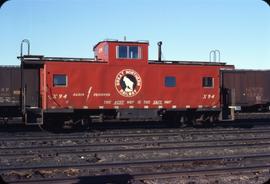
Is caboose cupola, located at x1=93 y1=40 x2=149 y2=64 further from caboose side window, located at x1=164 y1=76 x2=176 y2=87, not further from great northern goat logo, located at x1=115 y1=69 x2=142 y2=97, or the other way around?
caboose side window, located at x1=164 y1=76 x2=176 y2=87

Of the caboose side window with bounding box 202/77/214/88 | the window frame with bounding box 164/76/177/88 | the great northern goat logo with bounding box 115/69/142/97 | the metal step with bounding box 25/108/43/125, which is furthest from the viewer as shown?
the caboose side window with bounding box 202/77/214/88

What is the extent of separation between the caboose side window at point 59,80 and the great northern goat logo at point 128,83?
2.61 metres

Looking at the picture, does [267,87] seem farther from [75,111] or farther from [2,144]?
[2,144]

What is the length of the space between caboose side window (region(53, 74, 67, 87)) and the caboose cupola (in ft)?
7.84

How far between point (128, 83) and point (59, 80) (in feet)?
11.5

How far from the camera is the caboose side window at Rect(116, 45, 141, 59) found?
20.7m

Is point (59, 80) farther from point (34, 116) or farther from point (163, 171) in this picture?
point (163, 171)

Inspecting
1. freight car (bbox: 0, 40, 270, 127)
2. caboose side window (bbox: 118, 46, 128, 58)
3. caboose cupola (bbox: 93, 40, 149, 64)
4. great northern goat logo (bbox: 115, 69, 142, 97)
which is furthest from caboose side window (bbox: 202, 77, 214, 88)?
caboose side window (bbox: 118, 46, 128, 58)

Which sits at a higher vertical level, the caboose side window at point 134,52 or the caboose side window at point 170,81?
the caboose side window at point 134,52

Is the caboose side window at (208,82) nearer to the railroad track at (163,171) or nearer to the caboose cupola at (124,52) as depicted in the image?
the caboose cupola at (124,52)

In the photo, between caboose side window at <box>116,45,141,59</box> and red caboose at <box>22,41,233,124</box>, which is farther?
caboose side window at <box>116,45,141,59</box>

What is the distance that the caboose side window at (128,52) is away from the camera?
20688 millimetres

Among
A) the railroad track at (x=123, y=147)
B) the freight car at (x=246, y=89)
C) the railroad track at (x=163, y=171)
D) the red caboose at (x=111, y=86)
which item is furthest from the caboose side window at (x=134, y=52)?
the railroad track at (x=163, y=171)

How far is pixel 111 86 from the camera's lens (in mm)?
20312
